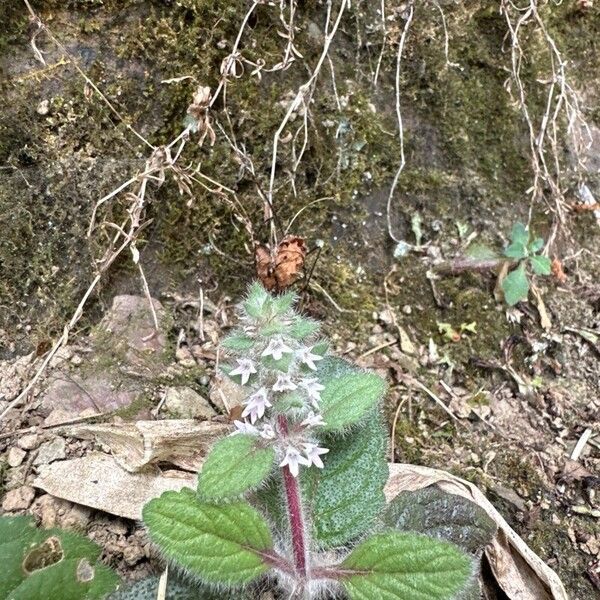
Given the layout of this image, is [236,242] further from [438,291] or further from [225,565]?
[225,565]

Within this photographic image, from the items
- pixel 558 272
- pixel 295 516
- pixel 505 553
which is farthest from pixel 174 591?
pixel 558 272

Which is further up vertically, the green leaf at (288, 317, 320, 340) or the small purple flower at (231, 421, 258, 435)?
the green leaf at (288, 317, 320, 340)

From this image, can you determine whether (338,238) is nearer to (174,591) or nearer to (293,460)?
(293,460)

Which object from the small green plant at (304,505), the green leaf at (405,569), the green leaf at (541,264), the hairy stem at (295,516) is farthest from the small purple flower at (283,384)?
the green leaf at (541,264)

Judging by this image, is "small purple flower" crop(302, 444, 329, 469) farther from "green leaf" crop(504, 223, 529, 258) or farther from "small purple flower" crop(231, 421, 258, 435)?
"green leaf" crop(504, 223, 529, 258)

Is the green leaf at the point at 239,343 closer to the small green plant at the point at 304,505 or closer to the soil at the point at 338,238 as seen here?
the small green plant at the point at 304,505

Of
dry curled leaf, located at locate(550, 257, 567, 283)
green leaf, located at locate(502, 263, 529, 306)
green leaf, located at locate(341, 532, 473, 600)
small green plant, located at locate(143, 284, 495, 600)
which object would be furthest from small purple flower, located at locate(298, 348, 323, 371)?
dry curled leaf, located at locate(550, 257, 567, 283)
